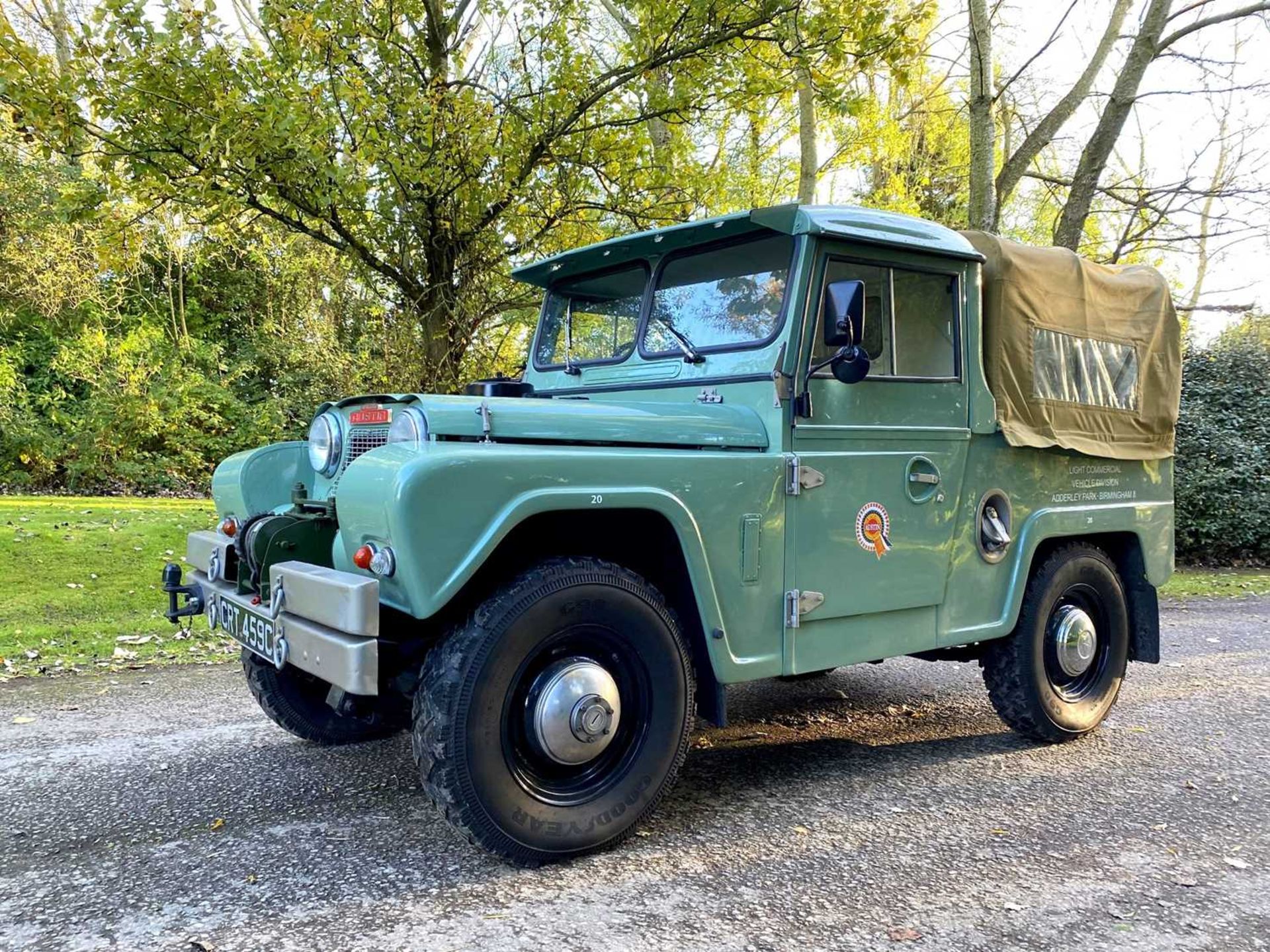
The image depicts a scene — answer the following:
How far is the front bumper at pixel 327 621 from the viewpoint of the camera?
8.79 ft

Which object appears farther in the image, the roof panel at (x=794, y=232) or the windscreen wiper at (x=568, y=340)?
the windscreen wiper at (x=568, y=340)

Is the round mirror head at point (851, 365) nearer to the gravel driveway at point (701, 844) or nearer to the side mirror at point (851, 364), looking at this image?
the side mirror at point (851, 364)

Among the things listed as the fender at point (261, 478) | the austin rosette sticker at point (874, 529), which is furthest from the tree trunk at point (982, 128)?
the fender at point (261, 478)

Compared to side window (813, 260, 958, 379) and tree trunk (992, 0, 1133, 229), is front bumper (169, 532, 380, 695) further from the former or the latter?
tree trunk (992, 0, 1133, 229)

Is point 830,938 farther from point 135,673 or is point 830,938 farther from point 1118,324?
point 135,673

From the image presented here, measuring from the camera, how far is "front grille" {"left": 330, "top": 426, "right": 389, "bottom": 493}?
3404 millimetres

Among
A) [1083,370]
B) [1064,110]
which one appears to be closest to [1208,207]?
[1064,110]

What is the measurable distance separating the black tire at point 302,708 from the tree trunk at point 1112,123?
10.2 metres

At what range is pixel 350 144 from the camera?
271 inches

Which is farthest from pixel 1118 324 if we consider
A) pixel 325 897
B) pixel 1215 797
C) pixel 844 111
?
pixel 325 897

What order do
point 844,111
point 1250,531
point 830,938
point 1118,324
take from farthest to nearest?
point 1250,531, point 844,111, point 1118,324, point 830,938

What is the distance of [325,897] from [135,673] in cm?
345

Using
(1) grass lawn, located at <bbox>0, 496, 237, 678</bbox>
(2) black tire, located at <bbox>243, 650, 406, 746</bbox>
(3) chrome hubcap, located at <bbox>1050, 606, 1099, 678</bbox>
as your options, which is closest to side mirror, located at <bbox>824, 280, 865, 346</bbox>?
(3) chrome hubcap, located at <bbox>1050, 606, 1099, 678</bbox>

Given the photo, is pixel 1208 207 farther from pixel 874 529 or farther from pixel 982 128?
pixel 874 529
